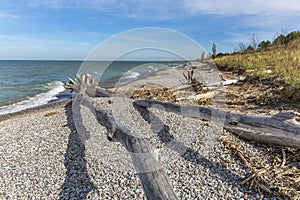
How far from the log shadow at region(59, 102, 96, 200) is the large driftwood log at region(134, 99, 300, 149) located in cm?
226

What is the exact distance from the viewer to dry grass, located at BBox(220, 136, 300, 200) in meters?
2.50

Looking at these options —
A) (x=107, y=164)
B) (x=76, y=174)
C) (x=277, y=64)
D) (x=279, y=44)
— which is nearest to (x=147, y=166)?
(x=107, y=164)

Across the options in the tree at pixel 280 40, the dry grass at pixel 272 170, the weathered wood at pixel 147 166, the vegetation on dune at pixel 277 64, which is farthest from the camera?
the tree at pixel 280 40

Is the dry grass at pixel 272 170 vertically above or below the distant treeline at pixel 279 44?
below

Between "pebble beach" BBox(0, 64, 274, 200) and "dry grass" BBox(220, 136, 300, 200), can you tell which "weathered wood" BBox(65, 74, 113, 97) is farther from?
"dry grass" BBox(220, 136, 300, 200)

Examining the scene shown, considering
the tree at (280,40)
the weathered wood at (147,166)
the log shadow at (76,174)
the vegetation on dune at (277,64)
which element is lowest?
the log shadow at (76,174)

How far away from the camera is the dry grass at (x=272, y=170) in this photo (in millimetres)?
2496

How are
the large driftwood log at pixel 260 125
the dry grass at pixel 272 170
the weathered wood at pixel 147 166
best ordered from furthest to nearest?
the large driftwood log at pixel 260 125 < the dry grass at pixel 272 170 < the weathered wood at pixel 147 166

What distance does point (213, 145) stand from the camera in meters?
3.64

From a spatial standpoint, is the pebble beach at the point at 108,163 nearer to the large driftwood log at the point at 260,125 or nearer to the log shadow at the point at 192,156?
the log shadow at the point at 192,156

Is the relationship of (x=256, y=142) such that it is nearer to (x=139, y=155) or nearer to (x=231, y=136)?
(x=231, y=136)

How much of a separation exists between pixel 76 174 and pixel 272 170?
112 inches

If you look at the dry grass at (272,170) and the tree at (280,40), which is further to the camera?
the tree at (280,40)

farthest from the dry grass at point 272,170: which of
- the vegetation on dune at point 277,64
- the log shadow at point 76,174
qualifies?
the vegetation on dune at point 277,64
